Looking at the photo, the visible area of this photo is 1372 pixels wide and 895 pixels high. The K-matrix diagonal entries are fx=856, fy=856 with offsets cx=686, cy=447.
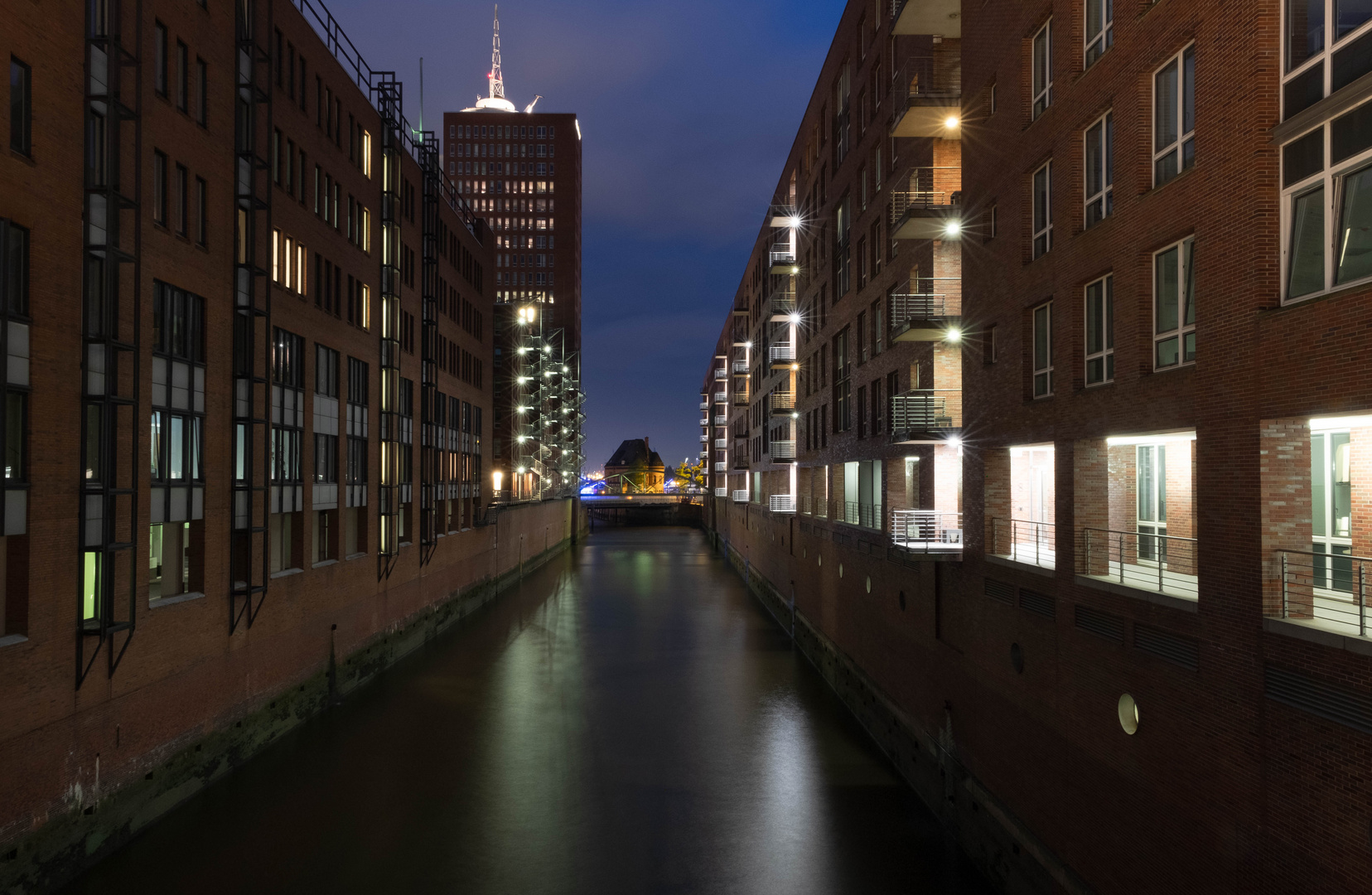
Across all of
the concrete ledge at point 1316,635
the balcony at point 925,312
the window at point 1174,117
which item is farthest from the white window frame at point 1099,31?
the concrete ledge at point 1316,635

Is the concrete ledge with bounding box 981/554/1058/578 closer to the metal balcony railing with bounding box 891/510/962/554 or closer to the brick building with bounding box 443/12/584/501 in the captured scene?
the metal balcony railing with bounding box 891/510/962/554

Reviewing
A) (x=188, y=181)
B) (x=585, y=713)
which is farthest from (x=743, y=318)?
(x=188, y=181)

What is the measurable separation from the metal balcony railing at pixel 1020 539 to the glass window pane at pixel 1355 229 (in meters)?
7.45

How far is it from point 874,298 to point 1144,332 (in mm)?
14386

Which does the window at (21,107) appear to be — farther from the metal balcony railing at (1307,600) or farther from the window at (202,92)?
the metal balcony railing at (1307,600)

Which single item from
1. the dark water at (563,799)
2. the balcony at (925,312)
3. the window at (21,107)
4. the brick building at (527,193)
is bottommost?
the dark water at (563,799)

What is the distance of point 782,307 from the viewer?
4134 centimetres

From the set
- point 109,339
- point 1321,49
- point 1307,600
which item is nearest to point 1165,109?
point 1321,49

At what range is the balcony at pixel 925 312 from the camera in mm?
19672

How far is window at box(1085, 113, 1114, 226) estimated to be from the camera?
40.3ft

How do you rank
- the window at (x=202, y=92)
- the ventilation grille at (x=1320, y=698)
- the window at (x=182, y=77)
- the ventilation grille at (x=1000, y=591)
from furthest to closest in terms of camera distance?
the window at (x=202, y=92)
the window at (x=182, y=77)
the ventilation grille at (x=1000, y=591)
the ventilation grille at (x=1320, y=698)

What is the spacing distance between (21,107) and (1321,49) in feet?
55.0

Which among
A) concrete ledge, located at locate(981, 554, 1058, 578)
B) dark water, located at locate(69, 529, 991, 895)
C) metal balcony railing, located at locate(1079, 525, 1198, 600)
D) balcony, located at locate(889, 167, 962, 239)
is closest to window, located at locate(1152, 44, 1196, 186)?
metal balcony railing, located at locate(1079, 525, 1198, 600)

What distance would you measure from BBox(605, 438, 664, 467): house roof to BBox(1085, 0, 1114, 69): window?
156606mm
